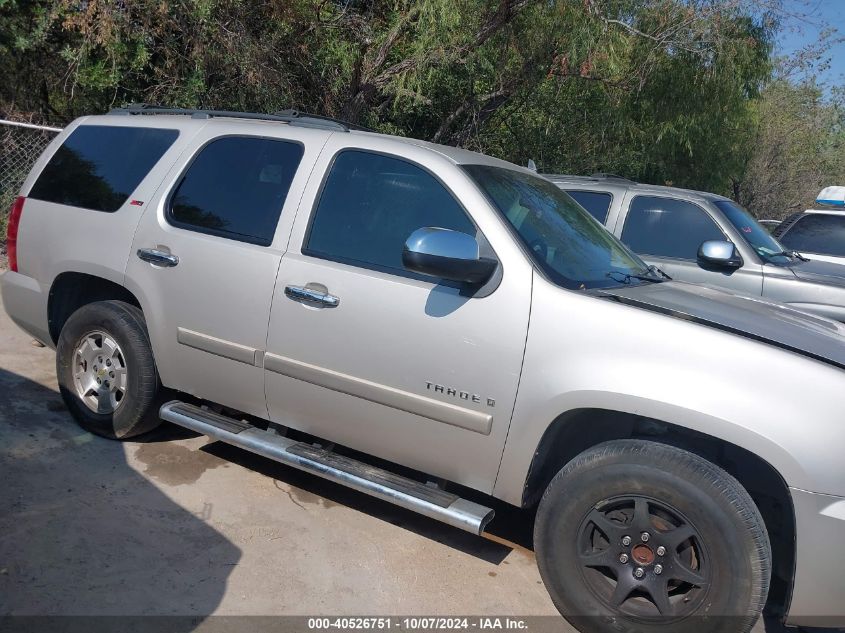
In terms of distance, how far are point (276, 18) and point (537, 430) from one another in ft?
25.9

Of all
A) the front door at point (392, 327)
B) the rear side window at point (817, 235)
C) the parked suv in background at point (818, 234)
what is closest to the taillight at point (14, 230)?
the front door at point (392, 327)

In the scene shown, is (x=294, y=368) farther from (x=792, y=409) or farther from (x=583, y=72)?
(x=583, y=72)

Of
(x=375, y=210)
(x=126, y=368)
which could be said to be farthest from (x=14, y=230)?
(x=375, y=210)

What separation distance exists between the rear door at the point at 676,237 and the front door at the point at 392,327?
3704 millimetres

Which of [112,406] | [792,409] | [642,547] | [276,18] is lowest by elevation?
[112,406]

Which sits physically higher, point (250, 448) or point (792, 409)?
point (792, 409)

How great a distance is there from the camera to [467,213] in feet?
11.9

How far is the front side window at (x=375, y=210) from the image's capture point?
12.2 feet

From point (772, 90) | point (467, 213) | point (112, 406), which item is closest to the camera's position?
point (467, 213)

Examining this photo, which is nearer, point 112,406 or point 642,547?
point 642,547

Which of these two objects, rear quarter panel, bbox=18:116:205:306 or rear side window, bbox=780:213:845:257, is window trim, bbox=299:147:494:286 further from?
rear side window, bbox=780:213:845:257

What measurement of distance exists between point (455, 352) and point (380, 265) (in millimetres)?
614

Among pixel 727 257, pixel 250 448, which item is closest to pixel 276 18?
pixel 727 257

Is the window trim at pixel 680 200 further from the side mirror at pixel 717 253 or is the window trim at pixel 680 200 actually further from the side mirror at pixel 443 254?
the side mirror at pixel 443 254
